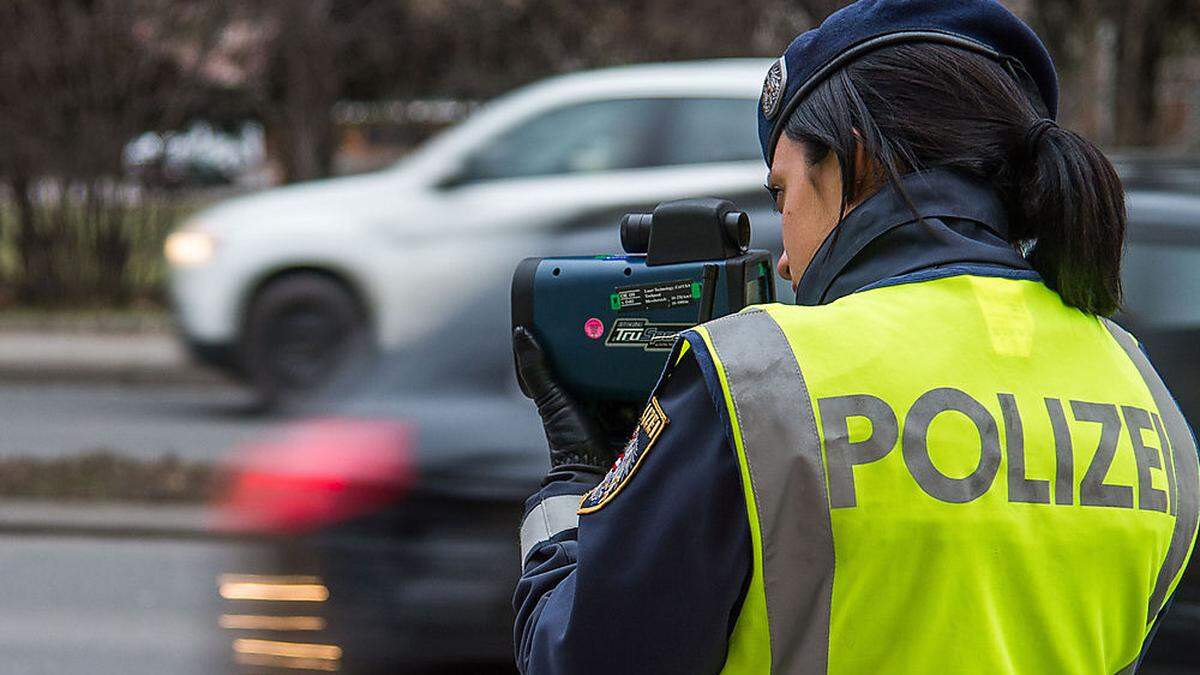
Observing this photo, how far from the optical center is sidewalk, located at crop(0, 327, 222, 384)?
11.0 m

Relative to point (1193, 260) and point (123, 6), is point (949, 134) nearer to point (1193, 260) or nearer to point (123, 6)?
point (1193, 260)

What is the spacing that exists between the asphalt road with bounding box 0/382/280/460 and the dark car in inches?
159

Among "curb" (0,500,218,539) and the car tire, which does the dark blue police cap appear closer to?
"curb" (0,500,218,539)

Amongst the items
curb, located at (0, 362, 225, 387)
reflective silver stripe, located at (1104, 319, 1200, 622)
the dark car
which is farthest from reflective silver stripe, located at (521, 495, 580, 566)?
curb, located at (0, 362, 225, 387)

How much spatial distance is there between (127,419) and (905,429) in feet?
29.0

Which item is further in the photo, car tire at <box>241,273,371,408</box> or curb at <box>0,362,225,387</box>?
curb at <box>0,362,225,387</box>

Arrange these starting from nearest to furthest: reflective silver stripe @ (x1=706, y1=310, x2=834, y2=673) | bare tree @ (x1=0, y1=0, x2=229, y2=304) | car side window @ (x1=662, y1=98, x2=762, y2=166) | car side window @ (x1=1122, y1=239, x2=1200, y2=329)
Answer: reflective silver stripe @ (x1=706, y1=310, x2=834, y2=673), car side window @ (x1=1122, y1=239, x2=1200, y2=329), car side window @ (x1=662, y1=98, x2=762, y2=166), bare tree @ (x1=0, y1=0, x2=229, y2=304)

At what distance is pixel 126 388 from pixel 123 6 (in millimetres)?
3578

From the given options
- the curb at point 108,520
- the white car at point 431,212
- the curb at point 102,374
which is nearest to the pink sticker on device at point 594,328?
the curb at point 108,520

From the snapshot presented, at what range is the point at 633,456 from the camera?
1.23 metres

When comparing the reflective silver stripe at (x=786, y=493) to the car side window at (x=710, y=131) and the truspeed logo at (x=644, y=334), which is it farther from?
the car side window at (x=710, y=131)

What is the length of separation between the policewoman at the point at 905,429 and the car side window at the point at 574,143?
6.54 meters

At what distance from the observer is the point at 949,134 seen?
1247mm

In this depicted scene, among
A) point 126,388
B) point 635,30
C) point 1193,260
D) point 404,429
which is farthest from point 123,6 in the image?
point 1193,260
